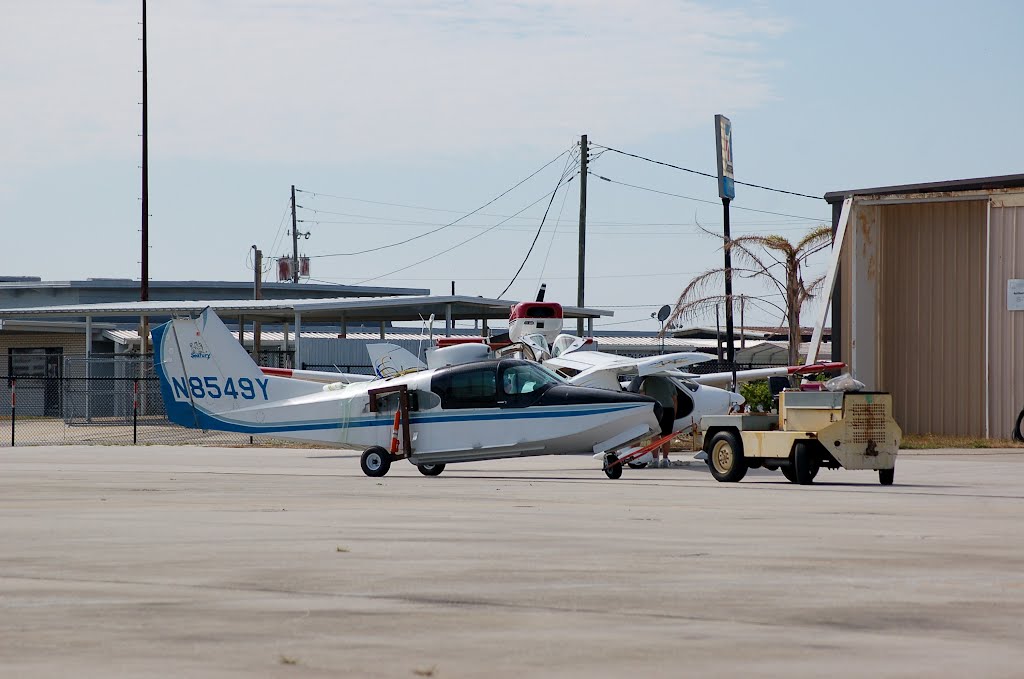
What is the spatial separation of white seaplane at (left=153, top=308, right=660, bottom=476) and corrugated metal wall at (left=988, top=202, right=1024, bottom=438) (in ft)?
50.6

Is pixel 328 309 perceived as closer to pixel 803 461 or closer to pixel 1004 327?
pixel 1004 327

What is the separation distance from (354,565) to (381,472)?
12563mm

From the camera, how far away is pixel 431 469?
71.6 ft

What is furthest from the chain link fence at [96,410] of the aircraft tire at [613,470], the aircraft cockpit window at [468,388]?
the aircraft tire at [613,470]

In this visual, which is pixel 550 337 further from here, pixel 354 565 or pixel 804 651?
pixel 804 651

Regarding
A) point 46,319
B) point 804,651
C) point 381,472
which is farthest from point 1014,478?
point 46,319

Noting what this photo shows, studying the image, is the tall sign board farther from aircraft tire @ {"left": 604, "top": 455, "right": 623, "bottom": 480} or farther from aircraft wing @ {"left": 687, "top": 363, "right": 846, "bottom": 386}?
aircraft tire @ {"left": 604, "top": 455, "right": 623, "bottom": 480}

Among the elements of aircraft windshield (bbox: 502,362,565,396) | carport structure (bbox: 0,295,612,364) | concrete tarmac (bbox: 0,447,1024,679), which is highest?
carport structure (bbox: 0,295,612,364)

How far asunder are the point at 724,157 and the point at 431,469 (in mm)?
27650

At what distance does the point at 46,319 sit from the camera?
6222cm

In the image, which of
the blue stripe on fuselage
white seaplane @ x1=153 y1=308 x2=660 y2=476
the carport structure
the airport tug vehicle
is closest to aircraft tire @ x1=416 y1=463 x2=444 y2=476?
white seaplane @ x1=153 y1=308 x2=660 y2=476

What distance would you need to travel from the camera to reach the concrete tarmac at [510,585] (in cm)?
557

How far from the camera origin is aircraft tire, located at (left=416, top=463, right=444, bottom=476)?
850 inches

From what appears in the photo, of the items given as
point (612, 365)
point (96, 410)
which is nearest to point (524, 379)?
point (612, 365)
